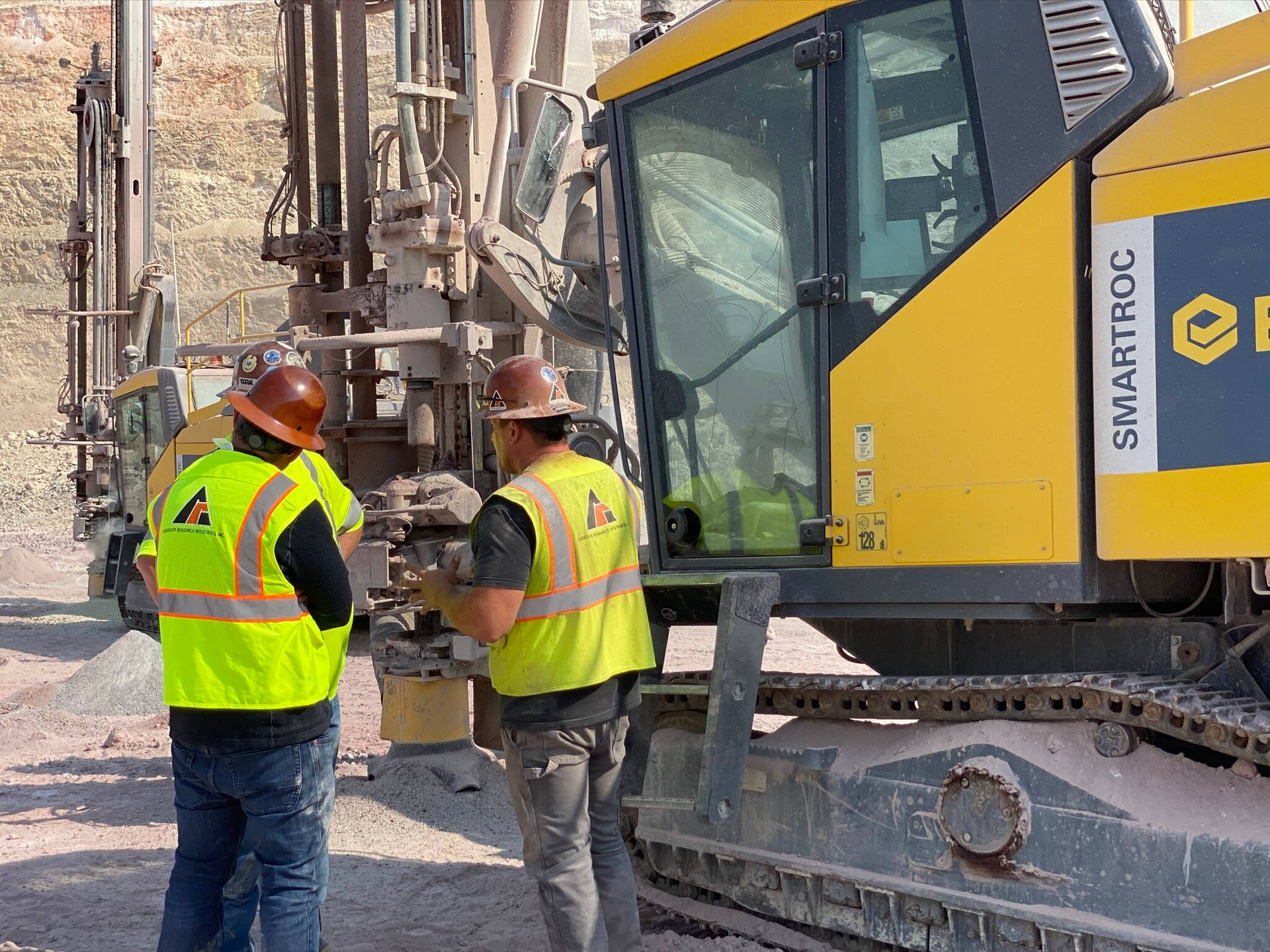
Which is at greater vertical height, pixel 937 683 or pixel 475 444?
pixel 475 444

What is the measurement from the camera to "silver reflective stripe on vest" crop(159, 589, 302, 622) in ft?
11.5

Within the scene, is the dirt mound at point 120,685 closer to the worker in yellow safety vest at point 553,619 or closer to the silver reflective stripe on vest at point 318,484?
the silver reflective stripe on vest at point 318,484

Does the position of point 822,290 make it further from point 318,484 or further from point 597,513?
point 318,484

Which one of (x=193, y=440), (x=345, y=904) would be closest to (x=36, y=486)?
(x=193, y=440)

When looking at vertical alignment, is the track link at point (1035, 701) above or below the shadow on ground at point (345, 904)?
above

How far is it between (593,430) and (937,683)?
3419 millimetres

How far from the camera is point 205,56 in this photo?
160ft

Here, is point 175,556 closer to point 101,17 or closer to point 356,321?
point 356,321

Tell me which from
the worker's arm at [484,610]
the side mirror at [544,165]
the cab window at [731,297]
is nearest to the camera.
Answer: the worker's arm at [484,610]

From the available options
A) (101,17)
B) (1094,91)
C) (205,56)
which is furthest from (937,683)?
(101,17)

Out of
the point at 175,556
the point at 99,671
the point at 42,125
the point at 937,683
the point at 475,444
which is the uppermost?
the point at 42,125

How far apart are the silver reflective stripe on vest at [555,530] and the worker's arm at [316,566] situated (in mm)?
529

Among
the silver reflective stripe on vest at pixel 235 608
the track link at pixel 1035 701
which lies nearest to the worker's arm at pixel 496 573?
the silver reflective stripe on vest at pixel 235 608

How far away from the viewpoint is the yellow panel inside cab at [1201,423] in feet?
9.93
